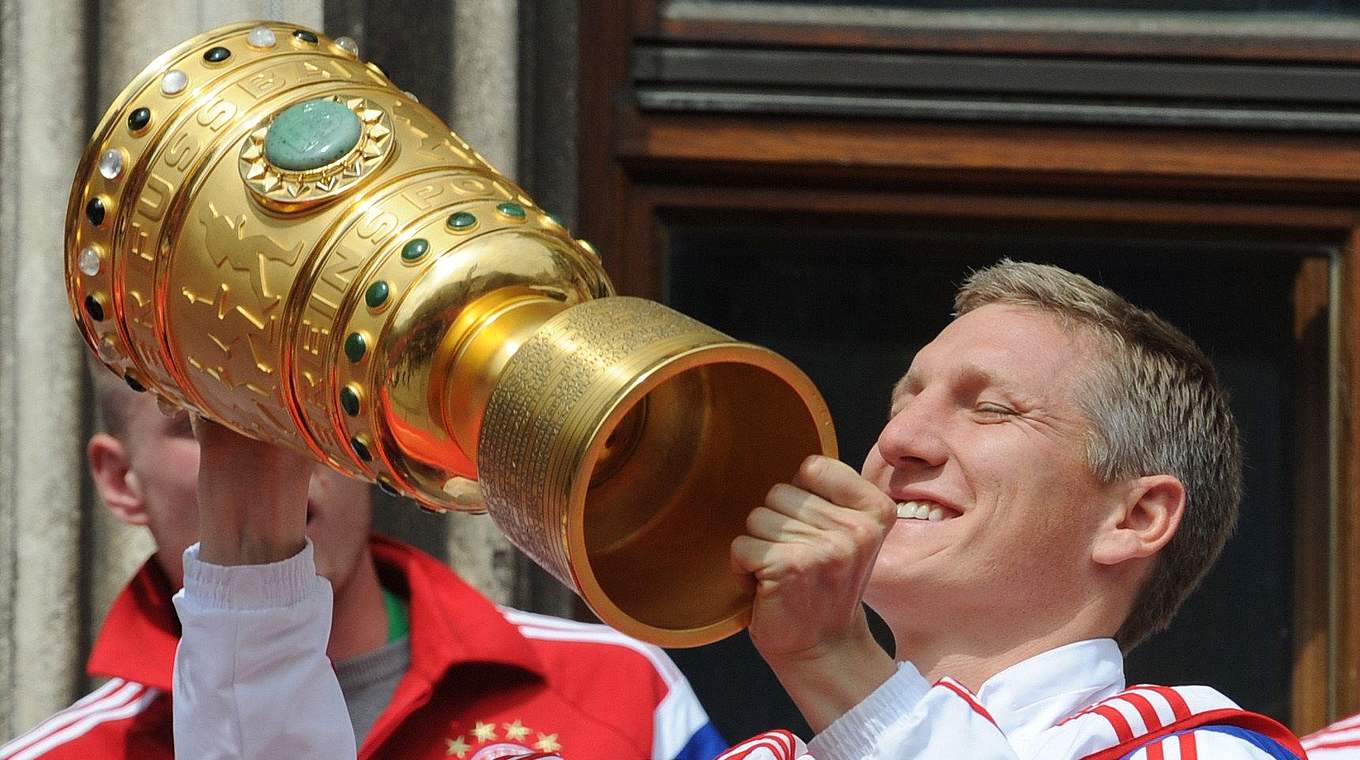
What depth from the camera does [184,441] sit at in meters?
2.50

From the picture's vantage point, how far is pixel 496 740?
239 cm

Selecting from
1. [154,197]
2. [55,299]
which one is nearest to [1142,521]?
[154,197]

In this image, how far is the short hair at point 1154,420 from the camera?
77.3 inches

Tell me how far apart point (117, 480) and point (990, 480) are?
1.14 metres

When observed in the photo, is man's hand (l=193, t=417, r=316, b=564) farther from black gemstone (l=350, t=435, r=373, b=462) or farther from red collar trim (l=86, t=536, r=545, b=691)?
red collar trim (l=86, t=536, r=545, b=691)

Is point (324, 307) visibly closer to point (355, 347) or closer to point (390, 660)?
point (355, 347)

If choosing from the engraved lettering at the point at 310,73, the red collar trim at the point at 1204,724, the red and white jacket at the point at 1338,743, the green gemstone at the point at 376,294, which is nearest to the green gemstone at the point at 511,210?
the green gemstone at the point at 376,294

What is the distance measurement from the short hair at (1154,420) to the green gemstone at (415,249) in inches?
26.9

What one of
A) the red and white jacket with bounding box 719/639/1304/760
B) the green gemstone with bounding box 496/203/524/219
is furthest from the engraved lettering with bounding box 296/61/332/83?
the red and white jacket with bounding box 719/639/1304/760

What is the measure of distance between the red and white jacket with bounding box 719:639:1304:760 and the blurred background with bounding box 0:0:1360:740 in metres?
1.01

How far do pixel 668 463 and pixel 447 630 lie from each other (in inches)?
35.1

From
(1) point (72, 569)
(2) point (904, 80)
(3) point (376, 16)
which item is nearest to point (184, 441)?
(1) point (72, 569)

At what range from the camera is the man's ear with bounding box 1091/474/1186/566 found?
1.92 metres

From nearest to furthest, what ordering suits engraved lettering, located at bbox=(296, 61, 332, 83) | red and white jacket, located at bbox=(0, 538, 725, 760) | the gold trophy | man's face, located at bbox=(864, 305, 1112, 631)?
the gold trophy
engraved lettering, located at bbox=(296, 61, 332, 83)
man's face, located at bbox=(864, 305, 1112, 631)
red and white jacket, located at bbox=(0, 538, 725, 760)
